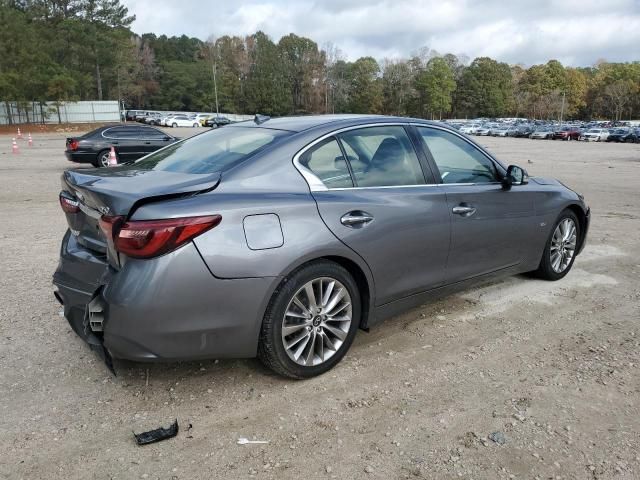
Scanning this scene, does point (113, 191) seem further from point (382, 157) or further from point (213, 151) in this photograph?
point (382, 157)

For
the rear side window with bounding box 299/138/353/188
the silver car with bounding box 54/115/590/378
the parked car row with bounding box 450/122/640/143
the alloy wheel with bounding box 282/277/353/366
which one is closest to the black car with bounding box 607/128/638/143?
the parked car row with bounding box 450/122/640/143

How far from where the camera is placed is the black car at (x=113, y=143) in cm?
1578

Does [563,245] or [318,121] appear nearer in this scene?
[318,121]

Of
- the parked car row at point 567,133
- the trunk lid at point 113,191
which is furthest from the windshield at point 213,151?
the parked car row at point 567,133

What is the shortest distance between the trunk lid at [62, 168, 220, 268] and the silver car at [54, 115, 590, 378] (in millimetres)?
12

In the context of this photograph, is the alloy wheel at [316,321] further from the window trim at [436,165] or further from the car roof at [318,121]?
the window trim at [436,165]

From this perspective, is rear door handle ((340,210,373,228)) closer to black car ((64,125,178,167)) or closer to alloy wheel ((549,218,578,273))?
alloy wheel ((549,218,578,273))

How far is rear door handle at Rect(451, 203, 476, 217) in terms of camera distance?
4059mm

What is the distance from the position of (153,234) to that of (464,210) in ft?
7.79

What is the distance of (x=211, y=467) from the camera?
2615mm

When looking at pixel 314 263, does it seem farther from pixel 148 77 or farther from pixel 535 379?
pixel 148 77

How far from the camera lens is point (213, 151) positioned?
3.76 m

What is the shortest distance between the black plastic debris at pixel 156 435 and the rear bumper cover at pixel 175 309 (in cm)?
37

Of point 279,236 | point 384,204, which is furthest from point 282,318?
point 384,204
